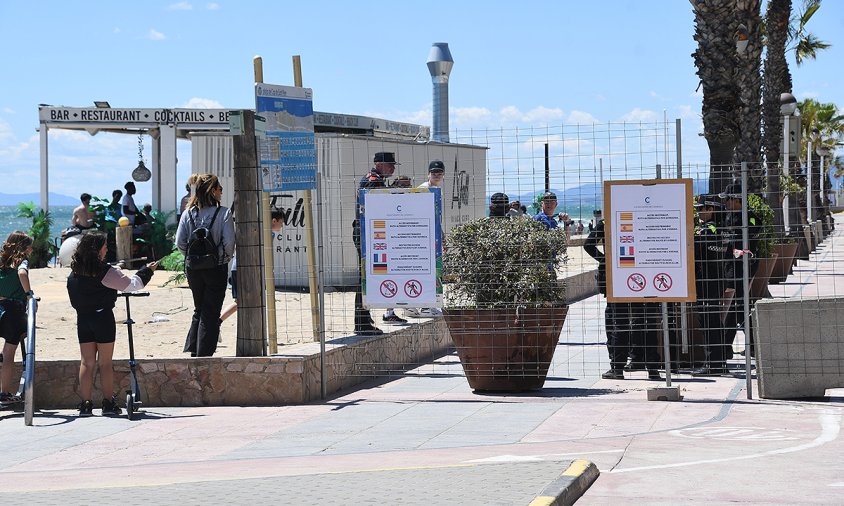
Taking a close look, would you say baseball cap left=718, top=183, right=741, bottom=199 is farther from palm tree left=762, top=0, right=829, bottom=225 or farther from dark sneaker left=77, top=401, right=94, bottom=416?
palm tree left=762, top=0, right=829, bottom=225

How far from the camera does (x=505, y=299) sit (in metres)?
10.6

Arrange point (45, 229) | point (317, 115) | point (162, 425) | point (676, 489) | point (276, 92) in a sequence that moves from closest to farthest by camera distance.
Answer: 1. point (676, 489)
2. point (162, 425)
3. point (276, 92)
4. point (317, 115)
5. point (45, 229)

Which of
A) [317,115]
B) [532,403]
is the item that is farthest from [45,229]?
[532,403]

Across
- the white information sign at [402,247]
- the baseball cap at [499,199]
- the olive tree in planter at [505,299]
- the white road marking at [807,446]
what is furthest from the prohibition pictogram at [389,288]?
the white road marking at [807,446]

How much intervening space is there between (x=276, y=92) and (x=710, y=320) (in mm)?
4904

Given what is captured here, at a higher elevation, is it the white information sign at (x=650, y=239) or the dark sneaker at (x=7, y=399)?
the white information sign at (x=650, y=239)

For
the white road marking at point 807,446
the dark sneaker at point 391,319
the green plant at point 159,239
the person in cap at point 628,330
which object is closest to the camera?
the white road marking at point 807,446

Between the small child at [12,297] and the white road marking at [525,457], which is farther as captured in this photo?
the small child at [12,297]

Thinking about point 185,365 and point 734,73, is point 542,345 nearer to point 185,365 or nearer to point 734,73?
point 185,365

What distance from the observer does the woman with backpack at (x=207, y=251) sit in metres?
11.0

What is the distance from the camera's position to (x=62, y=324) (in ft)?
50.8

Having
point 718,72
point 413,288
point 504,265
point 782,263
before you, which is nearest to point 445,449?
point 504,265

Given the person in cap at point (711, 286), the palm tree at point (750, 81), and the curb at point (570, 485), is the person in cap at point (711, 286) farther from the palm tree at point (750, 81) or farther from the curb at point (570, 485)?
the curb at point (570, 485)

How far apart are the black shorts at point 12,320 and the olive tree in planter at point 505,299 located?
373cm
